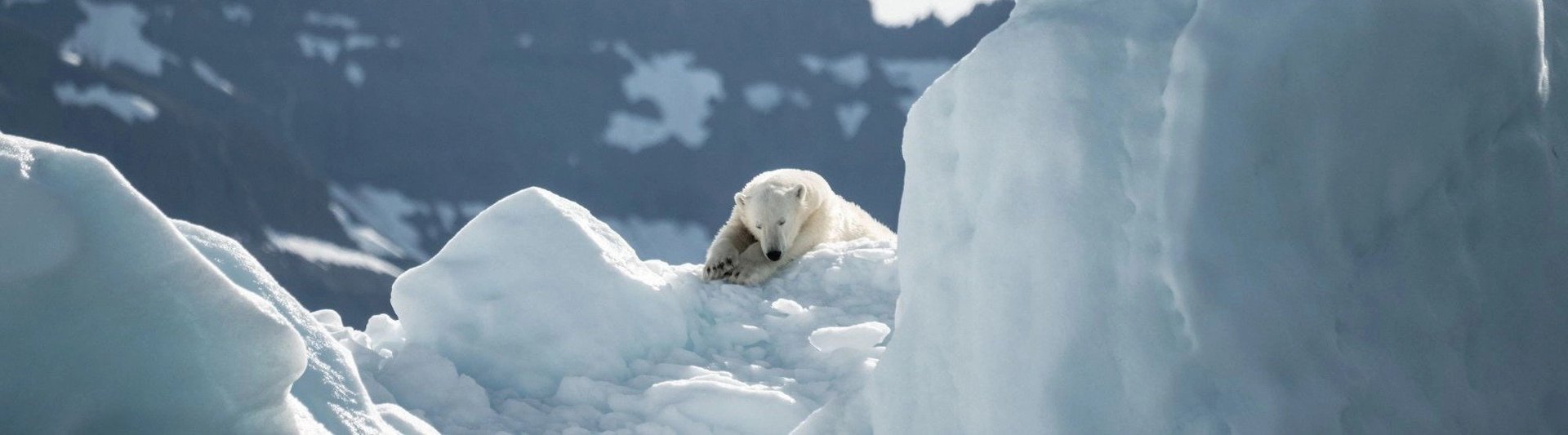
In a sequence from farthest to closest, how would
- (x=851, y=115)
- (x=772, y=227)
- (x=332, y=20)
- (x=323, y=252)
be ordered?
(x=851, y=115) → (x=332, y=20) → (x=323, y=252) → (x=772, y=227)

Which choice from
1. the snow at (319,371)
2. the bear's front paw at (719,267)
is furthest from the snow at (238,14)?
the snow at (319,371)

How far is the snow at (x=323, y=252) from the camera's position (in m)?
20.4

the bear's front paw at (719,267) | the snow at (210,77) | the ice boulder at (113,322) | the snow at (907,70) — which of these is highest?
the snow at (907,70)

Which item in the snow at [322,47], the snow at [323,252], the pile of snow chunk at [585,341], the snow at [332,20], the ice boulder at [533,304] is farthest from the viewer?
the snow at [332,20]

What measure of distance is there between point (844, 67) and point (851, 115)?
101 centimetres

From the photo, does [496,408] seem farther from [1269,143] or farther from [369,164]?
[369,164]

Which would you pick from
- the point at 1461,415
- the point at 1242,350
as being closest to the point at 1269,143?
the point at 1242,350

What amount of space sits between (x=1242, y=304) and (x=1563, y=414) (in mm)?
730

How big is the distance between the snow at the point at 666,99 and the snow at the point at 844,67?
6.25 feet

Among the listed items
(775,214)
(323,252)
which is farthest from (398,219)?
(775,214)

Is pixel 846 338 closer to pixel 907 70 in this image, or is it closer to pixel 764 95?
pixel 764 95

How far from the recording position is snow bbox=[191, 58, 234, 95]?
71.8 feet

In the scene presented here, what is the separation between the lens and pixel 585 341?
174 inches

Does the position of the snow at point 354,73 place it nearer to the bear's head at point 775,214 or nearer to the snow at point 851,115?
the snow at point 851,115
